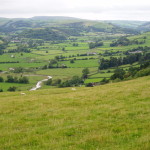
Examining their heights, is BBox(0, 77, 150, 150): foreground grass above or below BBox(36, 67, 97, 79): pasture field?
above

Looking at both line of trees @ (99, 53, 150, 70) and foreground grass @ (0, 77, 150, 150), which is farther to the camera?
line of trees @ (99, 53, 150, 70)

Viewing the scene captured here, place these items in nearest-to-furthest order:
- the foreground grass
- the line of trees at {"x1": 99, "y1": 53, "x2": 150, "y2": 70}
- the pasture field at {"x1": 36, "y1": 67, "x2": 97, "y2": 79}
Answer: the foreground grass
the line of trees at {"x1": 99, "y1": 53, "x2": 150, "y2": 70}
the pasture field at {"x1": 36, "y1": 67, "x2": 97, "y2": 79}

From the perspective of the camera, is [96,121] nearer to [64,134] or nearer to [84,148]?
[64,134]

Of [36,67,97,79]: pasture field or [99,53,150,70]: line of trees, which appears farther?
[36,67,97,79]: pasture field

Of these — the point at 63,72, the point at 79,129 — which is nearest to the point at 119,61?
the point at 63,72

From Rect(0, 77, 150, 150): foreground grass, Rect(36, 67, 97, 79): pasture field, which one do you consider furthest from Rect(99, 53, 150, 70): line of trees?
Rect(0, 77, 150, 150): foreground grass

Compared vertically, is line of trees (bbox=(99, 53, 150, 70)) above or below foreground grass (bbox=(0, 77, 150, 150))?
below

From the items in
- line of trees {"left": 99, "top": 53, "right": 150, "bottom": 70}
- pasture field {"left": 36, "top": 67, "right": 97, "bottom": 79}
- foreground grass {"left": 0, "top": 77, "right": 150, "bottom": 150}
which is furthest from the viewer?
pasture field {"left": 36, "top": 67, "right": 97, "bottom": 79}

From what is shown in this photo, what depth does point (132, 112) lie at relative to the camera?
18.8m

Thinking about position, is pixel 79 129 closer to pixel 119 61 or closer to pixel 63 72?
pixel 63 72

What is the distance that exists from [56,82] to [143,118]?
96.2 metres

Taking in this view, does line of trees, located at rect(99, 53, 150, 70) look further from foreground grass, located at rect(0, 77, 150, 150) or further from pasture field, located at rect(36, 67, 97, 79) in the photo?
foreground grass, located at rect(0, 77, 150, 150)

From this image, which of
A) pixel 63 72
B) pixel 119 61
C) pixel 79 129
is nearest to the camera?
pixel 79 129

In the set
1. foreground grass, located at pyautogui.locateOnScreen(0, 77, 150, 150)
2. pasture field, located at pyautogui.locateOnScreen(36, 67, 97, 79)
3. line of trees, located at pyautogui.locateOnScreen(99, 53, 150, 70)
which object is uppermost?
foreground grass, located at pyautogui.locateOnScreen(0, 77, 150, 150)
